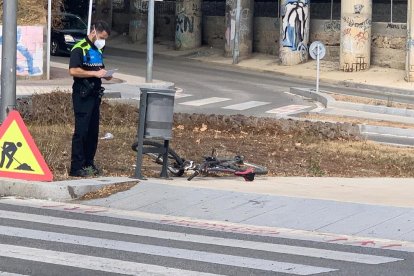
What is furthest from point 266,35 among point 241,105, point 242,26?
point 241,105

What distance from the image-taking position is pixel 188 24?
1944 inches

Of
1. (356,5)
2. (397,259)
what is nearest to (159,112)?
(397,259)

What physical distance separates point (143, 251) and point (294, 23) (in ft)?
115

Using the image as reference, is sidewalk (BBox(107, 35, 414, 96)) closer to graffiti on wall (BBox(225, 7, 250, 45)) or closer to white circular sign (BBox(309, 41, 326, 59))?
graffiti on wall (BBox(225, 7, 250, 45))

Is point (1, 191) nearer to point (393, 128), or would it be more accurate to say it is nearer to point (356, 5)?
point (393, 128)

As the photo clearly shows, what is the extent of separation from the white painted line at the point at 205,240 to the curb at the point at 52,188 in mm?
1042

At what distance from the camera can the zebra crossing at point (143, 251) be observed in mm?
8535

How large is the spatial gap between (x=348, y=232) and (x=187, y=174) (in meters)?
3.85

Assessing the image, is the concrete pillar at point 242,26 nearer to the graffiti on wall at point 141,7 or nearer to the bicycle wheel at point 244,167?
the graffiti on wall at point 141,7

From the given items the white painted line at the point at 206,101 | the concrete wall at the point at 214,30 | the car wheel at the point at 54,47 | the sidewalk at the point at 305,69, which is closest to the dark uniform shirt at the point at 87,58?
the white painted line at the point at 206,101

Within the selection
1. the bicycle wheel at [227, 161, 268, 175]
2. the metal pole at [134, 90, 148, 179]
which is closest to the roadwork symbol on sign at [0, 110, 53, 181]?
the metal pole at [134, 90, 148, 179]

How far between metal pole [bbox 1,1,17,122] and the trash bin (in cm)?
225

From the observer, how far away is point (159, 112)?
13.0 m

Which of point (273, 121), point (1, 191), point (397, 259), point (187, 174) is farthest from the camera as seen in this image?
point (273, 121)
